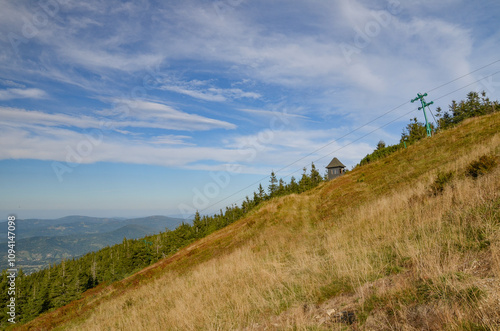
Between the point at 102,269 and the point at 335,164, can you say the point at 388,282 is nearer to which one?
the point at 335,164

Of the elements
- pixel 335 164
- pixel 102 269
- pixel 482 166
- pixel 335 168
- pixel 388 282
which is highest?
pixel 335 164

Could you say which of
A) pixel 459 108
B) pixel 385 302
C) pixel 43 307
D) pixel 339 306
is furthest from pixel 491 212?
pixel 459 108

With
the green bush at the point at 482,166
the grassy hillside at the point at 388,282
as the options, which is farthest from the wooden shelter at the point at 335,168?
the grassy hillside at the point at 388,282

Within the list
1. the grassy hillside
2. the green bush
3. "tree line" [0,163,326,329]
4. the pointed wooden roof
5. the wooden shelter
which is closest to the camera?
the grassy hillside

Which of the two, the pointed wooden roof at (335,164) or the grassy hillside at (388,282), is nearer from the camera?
the grassy hillside at (388,282)

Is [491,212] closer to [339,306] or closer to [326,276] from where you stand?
[326,276]

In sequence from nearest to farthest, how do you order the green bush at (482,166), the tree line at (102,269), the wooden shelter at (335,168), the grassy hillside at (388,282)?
the grassy hillside at (388,282) → the green bush at (482,166) → the tree line at (102,269) → the wooden shelter at (335,168)

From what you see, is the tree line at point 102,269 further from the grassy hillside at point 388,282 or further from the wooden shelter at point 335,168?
the grassy hillside at point 388,282

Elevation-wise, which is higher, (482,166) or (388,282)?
(482,166)

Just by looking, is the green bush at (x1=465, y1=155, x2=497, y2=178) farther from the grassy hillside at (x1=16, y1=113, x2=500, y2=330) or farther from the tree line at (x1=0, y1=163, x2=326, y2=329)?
the tree line at (x1=0, y1=163, x2=326, y2=329)

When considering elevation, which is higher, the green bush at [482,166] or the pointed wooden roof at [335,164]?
the pointed wooden roof at [335,164]

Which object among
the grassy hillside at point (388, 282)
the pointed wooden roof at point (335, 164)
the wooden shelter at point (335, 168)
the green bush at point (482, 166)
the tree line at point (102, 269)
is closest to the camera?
the grassy hillside at point (388, 282)

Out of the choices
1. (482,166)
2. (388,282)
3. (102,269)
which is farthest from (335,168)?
(102,269)

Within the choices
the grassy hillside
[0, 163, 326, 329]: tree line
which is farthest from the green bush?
[0, 163, 326, 329]: tree line
